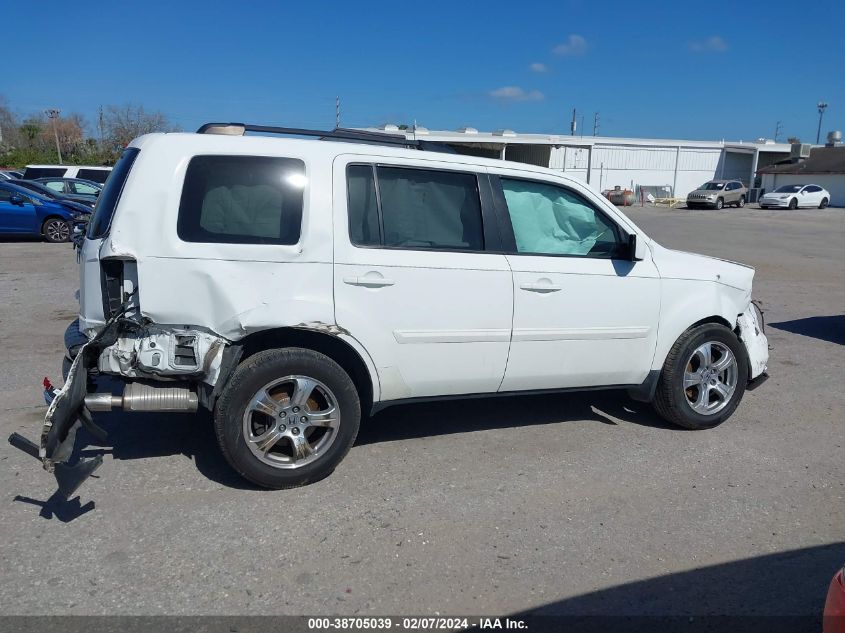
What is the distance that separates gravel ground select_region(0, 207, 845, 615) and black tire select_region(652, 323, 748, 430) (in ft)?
0.48

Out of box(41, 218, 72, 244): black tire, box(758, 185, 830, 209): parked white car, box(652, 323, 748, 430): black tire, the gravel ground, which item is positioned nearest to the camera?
the gravel ground

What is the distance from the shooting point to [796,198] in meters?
44.2

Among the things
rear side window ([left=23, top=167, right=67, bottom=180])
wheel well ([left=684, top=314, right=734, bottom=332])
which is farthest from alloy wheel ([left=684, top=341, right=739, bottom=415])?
rear side window ([left=23, top=167, right=67, bottom=180])

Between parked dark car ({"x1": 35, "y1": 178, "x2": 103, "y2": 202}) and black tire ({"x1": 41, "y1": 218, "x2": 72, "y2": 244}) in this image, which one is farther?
parked dark car ({"x1": 35, "y1": 178, "x2": 103, "y2": 202})

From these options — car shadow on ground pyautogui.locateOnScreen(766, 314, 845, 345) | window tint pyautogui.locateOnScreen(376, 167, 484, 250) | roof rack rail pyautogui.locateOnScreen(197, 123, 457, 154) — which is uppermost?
roof rack rail pyautogui.locateOnScreen(197, 123, 457, 154)

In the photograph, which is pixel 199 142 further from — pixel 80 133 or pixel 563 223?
pixel 80 133

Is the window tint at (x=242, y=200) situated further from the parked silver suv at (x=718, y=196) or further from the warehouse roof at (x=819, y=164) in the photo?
the warehouse roof at (x=819, y=164)

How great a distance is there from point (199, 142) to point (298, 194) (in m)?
0.62

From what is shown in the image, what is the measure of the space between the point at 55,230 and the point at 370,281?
51.5 feet

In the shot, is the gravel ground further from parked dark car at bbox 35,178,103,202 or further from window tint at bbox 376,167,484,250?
parked dark car at bbox 35,178,103,202

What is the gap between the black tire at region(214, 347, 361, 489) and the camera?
13.0ft

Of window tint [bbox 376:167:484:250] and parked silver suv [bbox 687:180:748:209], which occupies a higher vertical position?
parked silver suv [bbox 687:180:748:209]

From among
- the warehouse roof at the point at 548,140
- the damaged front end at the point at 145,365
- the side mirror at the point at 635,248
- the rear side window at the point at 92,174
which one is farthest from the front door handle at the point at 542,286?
the warehouse roof at the point at 548,140

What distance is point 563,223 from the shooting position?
16.1 ft
